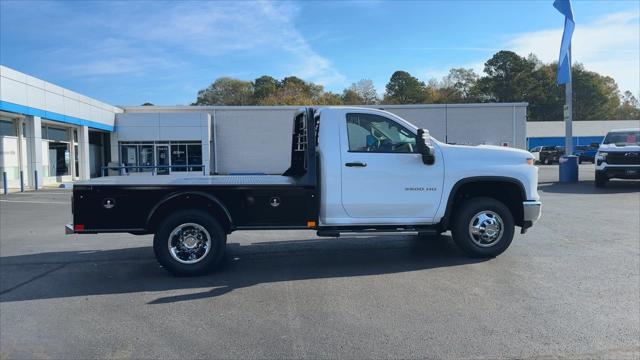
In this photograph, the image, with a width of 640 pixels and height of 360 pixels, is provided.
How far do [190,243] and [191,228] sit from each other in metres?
0.20

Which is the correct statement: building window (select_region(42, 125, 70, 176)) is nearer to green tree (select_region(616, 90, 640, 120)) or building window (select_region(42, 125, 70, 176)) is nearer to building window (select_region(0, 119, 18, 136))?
building window (select_region(0, 119, 18, 136))

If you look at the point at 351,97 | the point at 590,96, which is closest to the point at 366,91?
the point at 351,97

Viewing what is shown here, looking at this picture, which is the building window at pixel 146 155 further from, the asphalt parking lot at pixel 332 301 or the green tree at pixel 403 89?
the green tree at pixel 403 89

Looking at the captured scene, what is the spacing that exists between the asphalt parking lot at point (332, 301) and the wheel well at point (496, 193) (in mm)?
681

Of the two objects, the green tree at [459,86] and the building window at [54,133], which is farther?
the green tree at [459,86]

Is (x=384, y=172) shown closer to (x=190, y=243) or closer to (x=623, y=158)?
(x=190, y=243)

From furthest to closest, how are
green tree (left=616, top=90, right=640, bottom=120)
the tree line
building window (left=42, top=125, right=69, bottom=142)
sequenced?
green tree (left=616, top=90, right=640, bottom=120), the tree line, building window (left=42, top=125, right=69, bottom=142)

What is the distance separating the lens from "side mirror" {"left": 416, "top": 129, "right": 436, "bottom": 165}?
676cm

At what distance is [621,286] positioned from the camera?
5.96 meters

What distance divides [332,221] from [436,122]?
98.9 feet

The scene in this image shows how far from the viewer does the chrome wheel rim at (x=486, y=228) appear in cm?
718

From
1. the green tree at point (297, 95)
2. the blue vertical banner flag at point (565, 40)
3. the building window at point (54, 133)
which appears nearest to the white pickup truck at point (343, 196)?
the blue vertical banner flag at point (565, 40)

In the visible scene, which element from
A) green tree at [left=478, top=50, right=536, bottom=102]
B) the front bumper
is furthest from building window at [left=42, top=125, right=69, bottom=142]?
green tree at [left=478, top=50, right=536, bottom=102]

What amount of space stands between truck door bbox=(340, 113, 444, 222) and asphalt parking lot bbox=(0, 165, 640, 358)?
2.75ft
